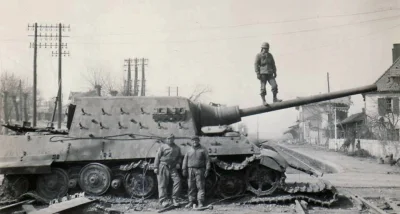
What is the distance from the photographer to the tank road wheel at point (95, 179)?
35.2 feet

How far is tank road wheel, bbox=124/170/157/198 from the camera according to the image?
35.8 ft

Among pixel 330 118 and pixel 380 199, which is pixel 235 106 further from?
pixel 330 118

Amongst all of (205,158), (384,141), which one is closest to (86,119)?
(205,158)

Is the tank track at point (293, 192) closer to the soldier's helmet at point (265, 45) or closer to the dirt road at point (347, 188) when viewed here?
the dirt road at point (347, 188)

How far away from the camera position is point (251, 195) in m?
10.9

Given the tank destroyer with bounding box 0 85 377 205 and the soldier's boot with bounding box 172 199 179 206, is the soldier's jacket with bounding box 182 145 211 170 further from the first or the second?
the soldier's boot with bounding box 172 199 179 206

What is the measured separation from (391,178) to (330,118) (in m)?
35.9

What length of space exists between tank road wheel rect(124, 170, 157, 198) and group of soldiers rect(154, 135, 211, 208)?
700mm

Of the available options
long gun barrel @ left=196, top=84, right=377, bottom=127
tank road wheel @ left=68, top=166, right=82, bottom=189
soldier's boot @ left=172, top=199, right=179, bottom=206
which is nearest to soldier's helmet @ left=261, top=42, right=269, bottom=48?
long gun barrel @ left=196, top=84, right=377, bottom=127

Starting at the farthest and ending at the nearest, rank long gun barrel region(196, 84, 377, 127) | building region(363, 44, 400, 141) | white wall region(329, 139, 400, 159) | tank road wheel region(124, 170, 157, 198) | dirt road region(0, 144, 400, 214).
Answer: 1. building region(363, 44, 400, 141)
2. white wall region(329, 139, 400, 159)
3. long gun barrel region(196, 84, 377, 127)
4. tank road wheel region(124, 170, 157, 198)
5. dirt road region(0, 144, 400, 214)

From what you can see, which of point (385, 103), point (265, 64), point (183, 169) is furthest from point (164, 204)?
point (385, 103)

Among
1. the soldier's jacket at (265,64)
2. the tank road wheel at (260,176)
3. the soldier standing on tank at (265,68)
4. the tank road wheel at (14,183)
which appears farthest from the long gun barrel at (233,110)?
the tank road wheel at (14,183)

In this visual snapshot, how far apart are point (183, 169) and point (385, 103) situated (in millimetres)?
24902

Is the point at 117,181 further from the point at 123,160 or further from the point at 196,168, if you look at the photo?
the point at 196,168
